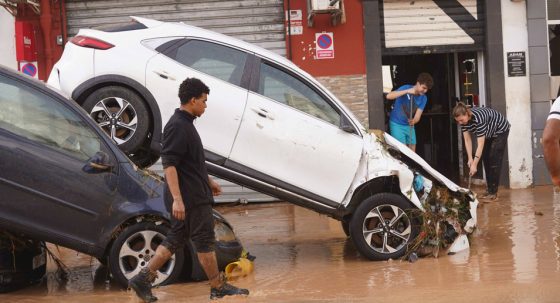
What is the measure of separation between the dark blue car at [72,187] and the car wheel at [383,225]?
172 cm

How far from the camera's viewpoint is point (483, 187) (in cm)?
1421

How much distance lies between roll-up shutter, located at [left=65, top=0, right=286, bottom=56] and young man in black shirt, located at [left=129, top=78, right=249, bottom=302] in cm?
701

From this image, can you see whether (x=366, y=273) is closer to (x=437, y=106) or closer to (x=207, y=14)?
(x=207, y=14)

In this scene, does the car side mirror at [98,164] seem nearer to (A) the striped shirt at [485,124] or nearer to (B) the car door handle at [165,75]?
(B) the car door handle at [165,75]

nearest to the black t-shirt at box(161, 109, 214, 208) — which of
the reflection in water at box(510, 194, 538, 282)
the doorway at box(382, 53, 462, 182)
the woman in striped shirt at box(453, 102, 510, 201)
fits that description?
the reflection in water at box(510, 194, 538, 282)

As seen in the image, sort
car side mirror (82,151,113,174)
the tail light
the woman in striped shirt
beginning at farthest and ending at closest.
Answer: the woman in striped shirt → the tail light → car side mirror (82,151,113,174)

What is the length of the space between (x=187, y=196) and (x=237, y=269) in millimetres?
1333

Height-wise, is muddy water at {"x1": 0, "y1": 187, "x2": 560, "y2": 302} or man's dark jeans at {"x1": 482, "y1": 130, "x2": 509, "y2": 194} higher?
man's dark jeans at {"x1": 482, "y1": 130, "x2": 509, "y2": 194}

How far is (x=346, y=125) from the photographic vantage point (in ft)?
27.0

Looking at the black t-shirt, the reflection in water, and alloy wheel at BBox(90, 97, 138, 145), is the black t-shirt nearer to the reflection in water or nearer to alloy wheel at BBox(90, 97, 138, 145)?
alloy wheel at BBox(90, 97, 138, 145)

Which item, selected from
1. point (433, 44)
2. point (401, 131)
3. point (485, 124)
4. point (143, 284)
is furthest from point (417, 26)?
point (143, 284)

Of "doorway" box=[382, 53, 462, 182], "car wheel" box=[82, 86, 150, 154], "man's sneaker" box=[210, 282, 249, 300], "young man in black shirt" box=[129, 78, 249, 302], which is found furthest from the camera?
"doorway" box=[382, 53, 462, 182]

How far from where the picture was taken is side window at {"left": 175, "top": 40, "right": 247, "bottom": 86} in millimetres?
8062

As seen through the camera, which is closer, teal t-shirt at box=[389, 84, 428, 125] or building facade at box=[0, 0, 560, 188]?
teal t-shirt at box=[389, 84, 428, 125]
